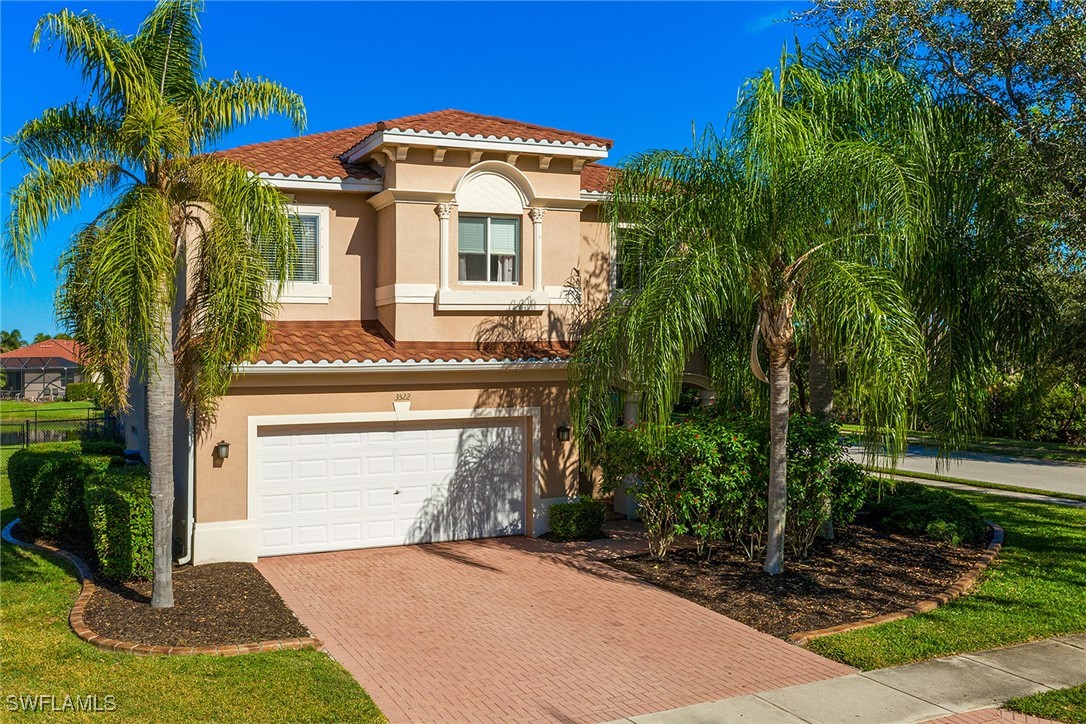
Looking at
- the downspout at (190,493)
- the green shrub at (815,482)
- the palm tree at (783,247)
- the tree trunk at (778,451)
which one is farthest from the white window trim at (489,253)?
the green shrub at (815,482)

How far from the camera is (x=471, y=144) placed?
15.1 metres

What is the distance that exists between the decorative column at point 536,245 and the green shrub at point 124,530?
703cm

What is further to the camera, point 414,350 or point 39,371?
point 39,371

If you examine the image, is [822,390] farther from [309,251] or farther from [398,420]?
[309,251]

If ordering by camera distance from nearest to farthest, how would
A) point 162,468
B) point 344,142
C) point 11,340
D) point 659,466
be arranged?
point 162,468 < point 659,466 < point 344,142 < point 11,340

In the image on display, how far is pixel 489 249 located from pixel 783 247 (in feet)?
19.1

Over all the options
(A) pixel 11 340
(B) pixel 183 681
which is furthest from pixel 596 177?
(A) pixel 11 340

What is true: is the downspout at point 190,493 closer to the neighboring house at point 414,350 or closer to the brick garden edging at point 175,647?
the neighboring house at point 414,350

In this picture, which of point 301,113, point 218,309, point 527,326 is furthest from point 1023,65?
point 218,309

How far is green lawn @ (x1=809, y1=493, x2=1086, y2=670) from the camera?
9594 millimetres

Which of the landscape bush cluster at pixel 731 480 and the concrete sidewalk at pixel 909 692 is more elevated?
the landscape bush cluster at pixel 731 480

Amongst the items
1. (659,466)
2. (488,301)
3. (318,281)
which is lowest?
(659,466)

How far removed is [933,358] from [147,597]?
11.1 m

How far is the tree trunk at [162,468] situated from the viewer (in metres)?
10.7
